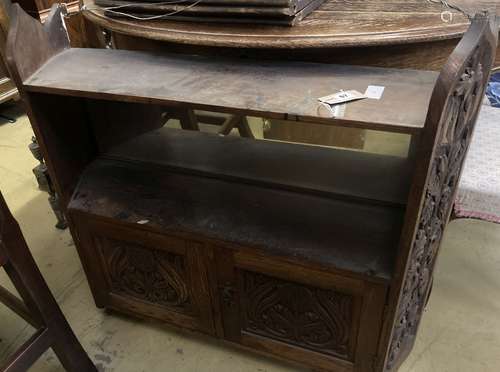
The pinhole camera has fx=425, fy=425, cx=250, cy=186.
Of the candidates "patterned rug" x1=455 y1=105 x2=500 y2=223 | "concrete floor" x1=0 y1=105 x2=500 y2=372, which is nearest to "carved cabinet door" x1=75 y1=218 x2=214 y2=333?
"concrete floor" x1=0 y1=105 x2=500 y2=372

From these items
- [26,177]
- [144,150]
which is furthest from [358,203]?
[26,177]

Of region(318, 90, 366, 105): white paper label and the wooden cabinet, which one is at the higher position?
region(318, 90, 366, 105): white paper label

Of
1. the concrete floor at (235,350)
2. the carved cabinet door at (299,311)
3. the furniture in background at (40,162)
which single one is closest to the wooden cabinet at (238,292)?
the carved cabinet door at (299,311)

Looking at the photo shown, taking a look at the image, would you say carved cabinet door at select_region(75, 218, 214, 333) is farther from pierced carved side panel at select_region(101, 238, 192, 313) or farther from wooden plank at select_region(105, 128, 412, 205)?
wooden plank at select_region(105, 128, 412, 205)

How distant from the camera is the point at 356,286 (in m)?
0.91

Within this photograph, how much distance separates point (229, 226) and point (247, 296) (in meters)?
0.21

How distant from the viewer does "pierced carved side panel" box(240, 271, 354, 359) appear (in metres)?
0.99

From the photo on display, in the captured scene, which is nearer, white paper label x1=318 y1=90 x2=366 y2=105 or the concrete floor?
white paper label x1=318 y1=90 x2=366 y2=105

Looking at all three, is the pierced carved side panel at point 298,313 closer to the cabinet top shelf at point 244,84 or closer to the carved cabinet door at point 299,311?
the carved cabinet door at point 299,311

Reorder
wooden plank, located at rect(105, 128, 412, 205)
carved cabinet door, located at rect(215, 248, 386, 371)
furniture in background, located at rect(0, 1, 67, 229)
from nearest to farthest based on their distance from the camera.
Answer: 1. carved cabinet door, located at rect(215, 248, 386, 371)
2. wooden plank, located at rect(105, 128, 412, 205)
3. furniture in background, located at rect(0, 1, 67, 229)

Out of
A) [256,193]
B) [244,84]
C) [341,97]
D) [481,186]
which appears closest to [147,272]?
[256,193]

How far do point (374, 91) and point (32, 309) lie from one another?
36.7 inches

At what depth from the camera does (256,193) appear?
1068mm

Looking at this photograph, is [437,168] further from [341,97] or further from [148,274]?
[148,274]
